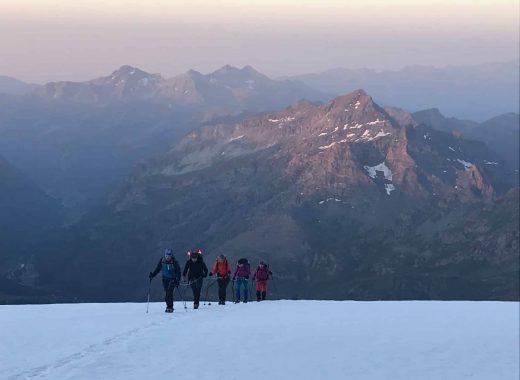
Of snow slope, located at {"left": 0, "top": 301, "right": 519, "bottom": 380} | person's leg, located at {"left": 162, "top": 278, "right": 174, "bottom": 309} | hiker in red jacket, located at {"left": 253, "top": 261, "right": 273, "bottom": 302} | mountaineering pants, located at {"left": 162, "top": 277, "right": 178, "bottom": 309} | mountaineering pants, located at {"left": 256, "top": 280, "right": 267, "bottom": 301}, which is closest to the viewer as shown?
snow slope, located at {"left": 0, "top": 301, "right": 519, "bottom": 380}

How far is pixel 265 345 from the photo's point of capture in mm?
23781

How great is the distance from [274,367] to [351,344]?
13.4ft

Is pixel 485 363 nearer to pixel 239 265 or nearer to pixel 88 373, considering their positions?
pixel 88 373

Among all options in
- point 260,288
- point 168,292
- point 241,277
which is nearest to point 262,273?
point 260,288

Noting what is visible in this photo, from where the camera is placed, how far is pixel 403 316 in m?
31.0

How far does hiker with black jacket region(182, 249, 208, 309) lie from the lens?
3788 centimetres

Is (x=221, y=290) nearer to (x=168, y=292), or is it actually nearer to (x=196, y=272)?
(x=196, y=272)

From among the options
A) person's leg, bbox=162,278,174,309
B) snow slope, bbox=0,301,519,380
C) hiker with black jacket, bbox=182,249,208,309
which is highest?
hiker with black jacket, bbox=182,249,208,309

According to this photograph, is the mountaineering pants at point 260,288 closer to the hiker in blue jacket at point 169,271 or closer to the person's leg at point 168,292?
the hiker in blue jacket at point 169,271

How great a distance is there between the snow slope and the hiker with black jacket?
16.5 ft

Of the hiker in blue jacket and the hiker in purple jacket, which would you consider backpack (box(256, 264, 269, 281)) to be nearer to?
the hiker in purple jacket

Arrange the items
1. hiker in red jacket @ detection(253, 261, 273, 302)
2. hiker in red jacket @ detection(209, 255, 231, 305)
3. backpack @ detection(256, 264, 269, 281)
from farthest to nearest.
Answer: backpack @ detection(256, 264, 269, 281), hiker in red jacket @ detection(253, 261, 273, 302), hiker in red jacket @ detection(209, 255, 231, 305)

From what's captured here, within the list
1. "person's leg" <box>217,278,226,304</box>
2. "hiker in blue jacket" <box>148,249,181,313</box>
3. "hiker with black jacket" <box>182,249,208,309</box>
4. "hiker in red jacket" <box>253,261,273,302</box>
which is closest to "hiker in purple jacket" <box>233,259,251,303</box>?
"person's leg" <box>217,278,226,304</box>

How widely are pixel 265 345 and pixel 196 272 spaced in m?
14.7
